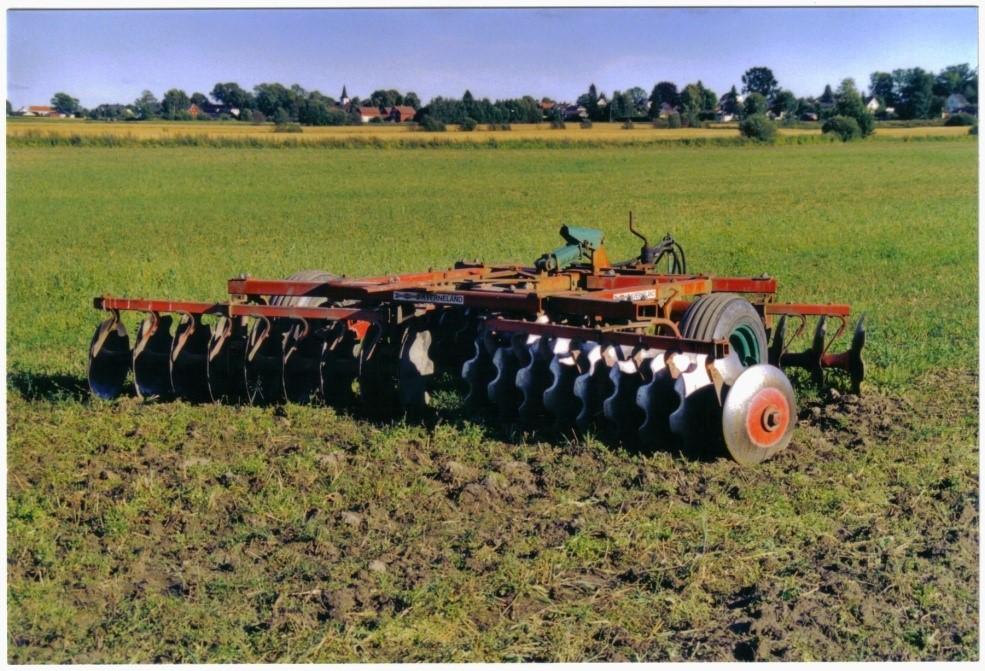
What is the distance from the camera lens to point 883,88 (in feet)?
186

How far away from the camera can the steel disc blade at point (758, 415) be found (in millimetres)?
6461

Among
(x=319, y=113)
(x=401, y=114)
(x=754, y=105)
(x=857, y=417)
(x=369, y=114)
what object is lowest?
(x=857, y=417)

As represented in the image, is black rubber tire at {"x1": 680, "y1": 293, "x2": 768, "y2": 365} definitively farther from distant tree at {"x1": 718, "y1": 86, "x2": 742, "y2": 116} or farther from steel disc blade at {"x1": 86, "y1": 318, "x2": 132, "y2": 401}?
distant tree at {"x1": 718, "y1": 86, "x2": 742, "y2": 116}

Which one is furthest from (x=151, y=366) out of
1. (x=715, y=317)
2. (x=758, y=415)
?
(x=758, y=415)

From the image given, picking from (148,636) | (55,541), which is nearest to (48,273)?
(55,541)

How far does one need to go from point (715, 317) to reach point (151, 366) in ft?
12.9

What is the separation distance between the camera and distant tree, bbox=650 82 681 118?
5028 centimetres

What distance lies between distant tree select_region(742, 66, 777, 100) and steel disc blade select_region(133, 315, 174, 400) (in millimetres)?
45830

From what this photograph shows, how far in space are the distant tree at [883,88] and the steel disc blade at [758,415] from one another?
52.9m

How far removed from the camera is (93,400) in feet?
26.4

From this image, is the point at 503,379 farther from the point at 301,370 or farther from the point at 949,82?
the point at 949,82

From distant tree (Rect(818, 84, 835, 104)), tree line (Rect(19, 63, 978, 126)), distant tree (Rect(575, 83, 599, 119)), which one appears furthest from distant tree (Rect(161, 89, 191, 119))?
distant tree (Rect(818, 84, 835, 104))

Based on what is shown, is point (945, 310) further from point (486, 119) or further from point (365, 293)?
point (486, 119)

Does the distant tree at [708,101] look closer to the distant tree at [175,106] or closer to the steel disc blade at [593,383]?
the distant tree at [175,106]
